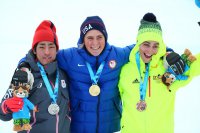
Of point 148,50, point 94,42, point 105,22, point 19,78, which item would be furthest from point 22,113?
point 105,22

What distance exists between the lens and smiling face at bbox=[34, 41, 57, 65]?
3.01 meters

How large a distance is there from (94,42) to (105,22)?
20.4ft

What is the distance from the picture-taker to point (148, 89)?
299cm

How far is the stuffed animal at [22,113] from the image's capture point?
269 centimetres

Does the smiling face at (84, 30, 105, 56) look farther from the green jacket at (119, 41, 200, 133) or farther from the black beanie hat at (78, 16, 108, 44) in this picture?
the green jacket at (119, 41, 200, 133)

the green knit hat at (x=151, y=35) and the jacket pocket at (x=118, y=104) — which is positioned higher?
the green knit hat at (x=151, y=35)

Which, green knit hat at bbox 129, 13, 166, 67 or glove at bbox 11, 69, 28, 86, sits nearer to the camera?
glove at bbox 11, 69, 28, 86

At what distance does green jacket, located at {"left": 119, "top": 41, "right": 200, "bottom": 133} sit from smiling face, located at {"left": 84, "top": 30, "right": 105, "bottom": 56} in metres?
0.36

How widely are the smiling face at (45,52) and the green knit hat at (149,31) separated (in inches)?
31.8

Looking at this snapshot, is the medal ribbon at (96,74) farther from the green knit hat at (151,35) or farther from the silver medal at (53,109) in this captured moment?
the silver medal at (53,109)

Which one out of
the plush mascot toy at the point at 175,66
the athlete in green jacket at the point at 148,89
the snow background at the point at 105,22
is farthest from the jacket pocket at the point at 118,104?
the snow background at the point at 105,22

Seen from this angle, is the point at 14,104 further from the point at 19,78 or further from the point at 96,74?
the point at 96,74

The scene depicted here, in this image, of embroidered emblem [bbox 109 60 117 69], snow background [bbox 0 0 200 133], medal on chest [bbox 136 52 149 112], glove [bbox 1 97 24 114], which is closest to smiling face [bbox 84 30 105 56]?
embroidered emblem [bbox 109 60 117 69]

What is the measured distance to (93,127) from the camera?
323cm
